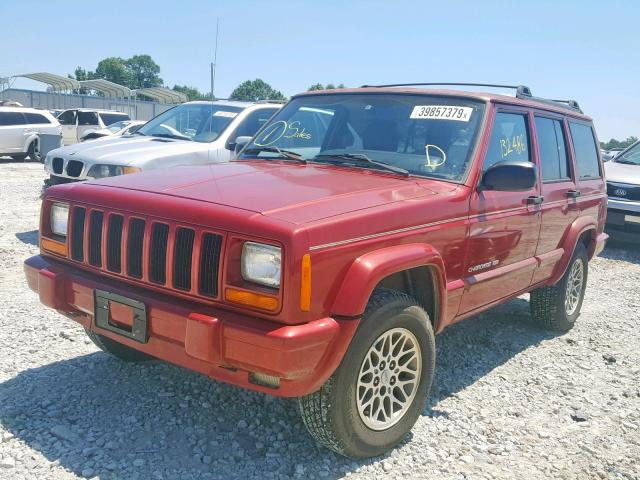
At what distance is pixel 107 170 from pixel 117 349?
367 centimetres

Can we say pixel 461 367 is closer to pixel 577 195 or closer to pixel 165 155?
pixel 577 195

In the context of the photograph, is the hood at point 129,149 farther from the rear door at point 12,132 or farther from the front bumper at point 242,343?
the rear door at point 12,132

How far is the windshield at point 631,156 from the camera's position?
1046 cm

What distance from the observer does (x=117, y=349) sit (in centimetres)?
397

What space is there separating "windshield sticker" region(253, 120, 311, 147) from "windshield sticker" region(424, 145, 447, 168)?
39.3 inches

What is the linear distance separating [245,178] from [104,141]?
5328 mm

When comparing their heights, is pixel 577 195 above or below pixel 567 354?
above

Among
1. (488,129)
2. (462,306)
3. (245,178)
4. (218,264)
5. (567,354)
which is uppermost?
(488,129)

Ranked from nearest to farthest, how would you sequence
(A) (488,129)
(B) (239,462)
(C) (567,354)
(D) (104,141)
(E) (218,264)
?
1. (E) (218,264)
2. (B) (239,462)
3. (A) (488,129)
4. (C) (567,354)
5. (D) (104,141)

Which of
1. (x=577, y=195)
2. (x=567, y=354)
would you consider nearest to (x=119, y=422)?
(x=567, y=354)

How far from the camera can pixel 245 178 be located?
3.45 meters

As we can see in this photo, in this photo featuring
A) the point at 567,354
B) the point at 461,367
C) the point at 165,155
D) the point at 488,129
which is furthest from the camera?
the point at 165,155

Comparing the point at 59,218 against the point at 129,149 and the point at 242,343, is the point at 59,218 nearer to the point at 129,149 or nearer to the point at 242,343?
the point at 242,343

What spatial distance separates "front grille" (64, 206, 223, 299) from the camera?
8.96ft
